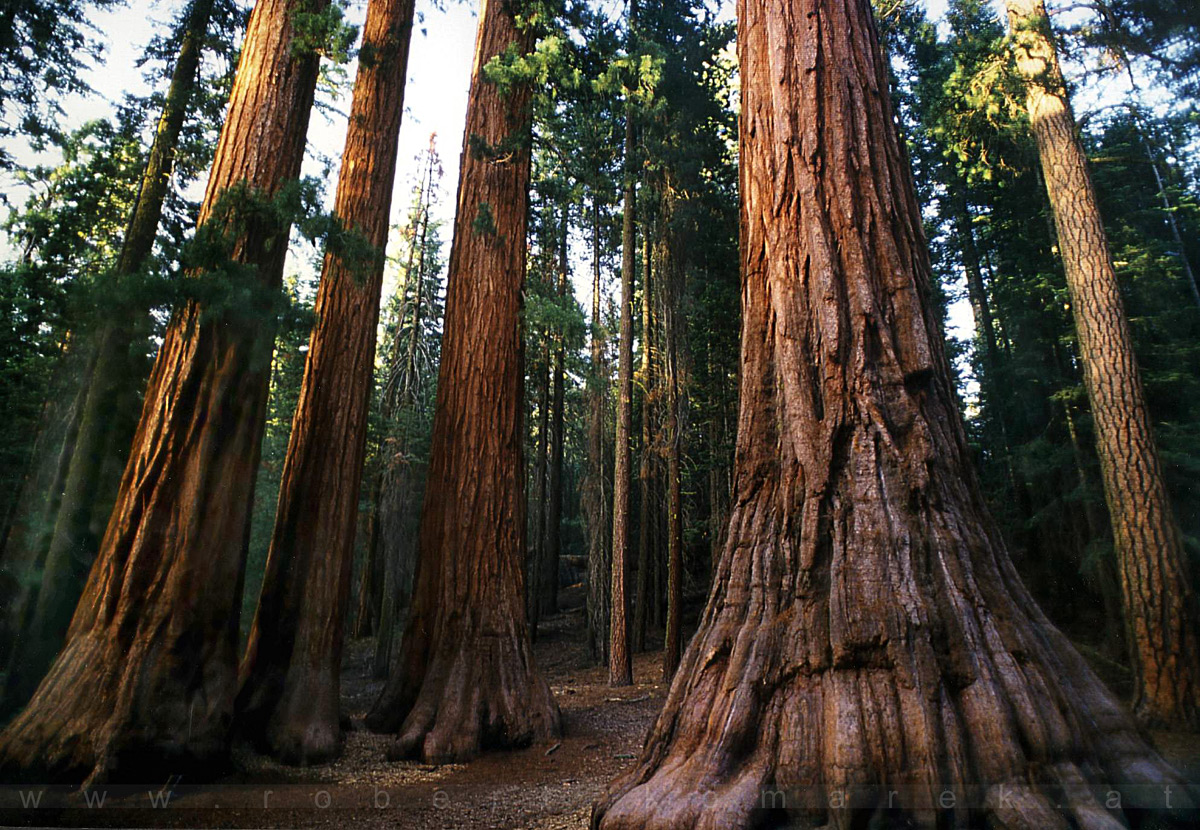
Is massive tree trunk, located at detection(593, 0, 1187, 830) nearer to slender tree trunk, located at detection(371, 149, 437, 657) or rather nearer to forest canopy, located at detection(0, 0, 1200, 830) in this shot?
Result: forest canopy, located at detection(0, 0, 1200, 830)

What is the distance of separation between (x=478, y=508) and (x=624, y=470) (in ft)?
14.7

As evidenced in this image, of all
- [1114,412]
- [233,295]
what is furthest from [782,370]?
[1114,412]

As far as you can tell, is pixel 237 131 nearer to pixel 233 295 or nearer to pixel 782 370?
pixel 233 295

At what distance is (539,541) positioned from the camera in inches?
774

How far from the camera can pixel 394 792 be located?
5051 millimetres

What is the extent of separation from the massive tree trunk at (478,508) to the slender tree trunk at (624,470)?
338 centimetres

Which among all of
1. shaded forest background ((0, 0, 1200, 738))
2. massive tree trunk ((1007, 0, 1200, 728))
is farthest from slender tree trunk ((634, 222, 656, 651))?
massive tree trunk ((1007, 0, 1200, 728))

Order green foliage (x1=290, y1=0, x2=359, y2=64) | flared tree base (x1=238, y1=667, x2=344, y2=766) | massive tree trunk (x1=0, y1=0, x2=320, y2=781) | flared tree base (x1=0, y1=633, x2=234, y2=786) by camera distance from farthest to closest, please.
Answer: green foliage (x1=290, y1=0, x2=359, y2=64)
flared tree base (x1=238, y1=667, x2=344, y2=766)
massive tree trunk (x1=0, y1=0, x2=320, y2=781)
flared tree base (x1=0, y1=633, x2=234, y2=786)

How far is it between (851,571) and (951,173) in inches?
796

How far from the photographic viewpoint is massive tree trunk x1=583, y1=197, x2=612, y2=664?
1381 cm

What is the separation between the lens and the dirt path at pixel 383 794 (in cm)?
410

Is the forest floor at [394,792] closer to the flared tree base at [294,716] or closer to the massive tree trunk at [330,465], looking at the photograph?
the flared tree base at [294,716]

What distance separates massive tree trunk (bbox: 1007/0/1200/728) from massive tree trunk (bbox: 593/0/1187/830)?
6952mm

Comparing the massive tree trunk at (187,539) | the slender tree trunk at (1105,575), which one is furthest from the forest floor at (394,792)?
the slender tree trunk at (1105,575)
